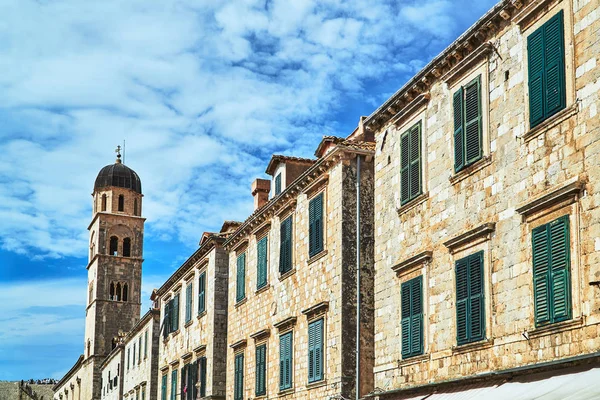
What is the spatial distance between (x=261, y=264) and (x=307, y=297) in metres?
4.47

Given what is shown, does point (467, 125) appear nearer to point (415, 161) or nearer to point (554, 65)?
point (415, 161)

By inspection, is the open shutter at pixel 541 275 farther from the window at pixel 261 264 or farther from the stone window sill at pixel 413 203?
the window at pixel 261 264

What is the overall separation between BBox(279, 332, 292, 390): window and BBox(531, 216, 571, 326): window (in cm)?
1166

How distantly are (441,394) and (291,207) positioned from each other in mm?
10103

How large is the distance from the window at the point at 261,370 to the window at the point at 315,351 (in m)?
3.68

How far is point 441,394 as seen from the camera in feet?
57.3

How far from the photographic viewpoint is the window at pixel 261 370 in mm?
27373

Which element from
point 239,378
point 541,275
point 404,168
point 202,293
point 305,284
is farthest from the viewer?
point 202,293

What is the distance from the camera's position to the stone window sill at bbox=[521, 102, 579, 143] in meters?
14.2

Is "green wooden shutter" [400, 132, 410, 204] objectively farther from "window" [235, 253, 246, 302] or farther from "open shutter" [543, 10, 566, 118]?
"window" [235, 253, 246, 302]

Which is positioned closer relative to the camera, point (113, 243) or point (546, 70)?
point (546, 70)

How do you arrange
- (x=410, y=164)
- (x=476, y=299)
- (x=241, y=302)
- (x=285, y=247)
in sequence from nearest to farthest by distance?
(x=476, y=299) < (x=410, y=164) < (x=285, y=247) < (x=241, y=302)

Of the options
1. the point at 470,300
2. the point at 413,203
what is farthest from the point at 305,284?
the point at 470,300

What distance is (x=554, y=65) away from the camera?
48.1 ft
